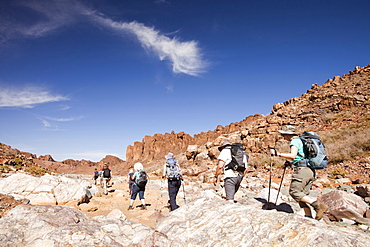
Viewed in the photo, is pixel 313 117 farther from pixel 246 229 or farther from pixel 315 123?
pixel 246 229

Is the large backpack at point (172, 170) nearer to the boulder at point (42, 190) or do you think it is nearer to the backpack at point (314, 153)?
the backpack at point (314, 153)

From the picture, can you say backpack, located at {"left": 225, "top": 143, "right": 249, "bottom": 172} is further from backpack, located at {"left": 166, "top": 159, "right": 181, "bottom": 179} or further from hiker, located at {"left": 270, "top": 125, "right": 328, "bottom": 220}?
backpack, located at {"left": 166, "top": 159, "right": 181, "bottom": 179}

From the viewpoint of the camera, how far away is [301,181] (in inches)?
158

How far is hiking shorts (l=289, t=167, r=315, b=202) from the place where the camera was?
402cm

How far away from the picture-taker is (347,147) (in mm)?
13586

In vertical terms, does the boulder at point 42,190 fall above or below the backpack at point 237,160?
below

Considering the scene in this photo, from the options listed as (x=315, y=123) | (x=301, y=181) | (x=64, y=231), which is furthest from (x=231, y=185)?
(x=315, y=123)

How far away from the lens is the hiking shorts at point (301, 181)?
13.2ft

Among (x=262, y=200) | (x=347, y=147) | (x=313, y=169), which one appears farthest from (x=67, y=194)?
(x=347, y=147)

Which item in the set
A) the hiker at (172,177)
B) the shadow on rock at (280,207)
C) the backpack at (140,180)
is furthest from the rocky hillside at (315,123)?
the backpack at (140,180)

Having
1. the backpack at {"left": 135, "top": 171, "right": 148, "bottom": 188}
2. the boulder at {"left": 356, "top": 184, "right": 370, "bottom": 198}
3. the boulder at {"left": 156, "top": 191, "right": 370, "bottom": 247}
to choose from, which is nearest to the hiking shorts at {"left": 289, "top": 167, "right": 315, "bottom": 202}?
the boulder at {"left": 156, "top": 191, "right": 370, "bottom": 247}

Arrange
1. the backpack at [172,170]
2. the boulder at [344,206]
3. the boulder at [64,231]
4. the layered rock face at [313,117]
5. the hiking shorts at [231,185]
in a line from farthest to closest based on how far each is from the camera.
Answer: the layered rock face at [313,117] → the backpack at [172,170] → the hiking shorts at [231,185] → the boulder at [344,206] → the boulder at [64,231]

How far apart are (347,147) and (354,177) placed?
3780 millimetres

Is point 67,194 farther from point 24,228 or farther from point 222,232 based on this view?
point 222,232
